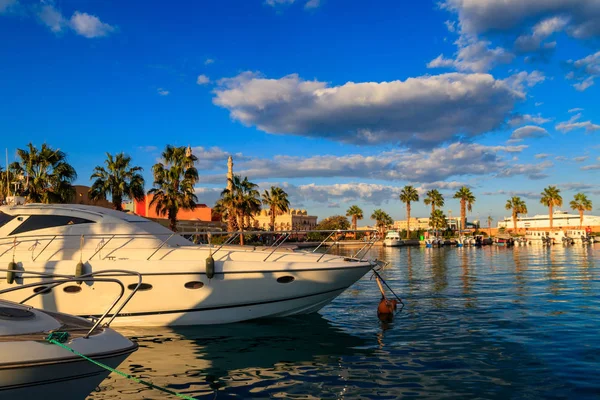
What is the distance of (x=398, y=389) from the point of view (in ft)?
23.1

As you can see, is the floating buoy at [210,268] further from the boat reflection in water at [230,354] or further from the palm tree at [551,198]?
the palm tree at [551,198]

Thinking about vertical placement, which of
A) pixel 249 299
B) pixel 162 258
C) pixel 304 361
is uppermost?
pixel 162 258

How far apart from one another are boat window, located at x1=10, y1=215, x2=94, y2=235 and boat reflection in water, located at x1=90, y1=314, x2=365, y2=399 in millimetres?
3441

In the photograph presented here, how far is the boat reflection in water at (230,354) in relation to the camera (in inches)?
292

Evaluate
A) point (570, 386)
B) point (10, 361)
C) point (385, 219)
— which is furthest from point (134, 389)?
point (385, 219)

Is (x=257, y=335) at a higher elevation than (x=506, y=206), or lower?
lower

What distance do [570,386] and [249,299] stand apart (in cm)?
654

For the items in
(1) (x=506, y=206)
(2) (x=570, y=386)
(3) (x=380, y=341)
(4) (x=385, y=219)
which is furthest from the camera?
(4) (x=385, y=219)

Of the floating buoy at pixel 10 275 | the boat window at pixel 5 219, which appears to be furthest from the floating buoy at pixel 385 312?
the boat window at pixel 5 219

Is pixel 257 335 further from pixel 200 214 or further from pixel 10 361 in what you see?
pixel 200 214

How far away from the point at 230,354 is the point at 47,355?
471 centimetres

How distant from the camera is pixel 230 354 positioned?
9141mm

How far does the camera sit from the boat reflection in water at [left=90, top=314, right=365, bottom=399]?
741 cm

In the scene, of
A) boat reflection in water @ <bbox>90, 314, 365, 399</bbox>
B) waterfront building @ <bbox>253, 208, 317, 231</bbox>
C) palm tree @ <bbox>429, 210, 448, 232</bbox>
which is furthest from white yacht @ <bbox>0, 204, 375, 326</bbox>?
waterfront building @ <bbox>253, 208, 317, 231</bbox>
